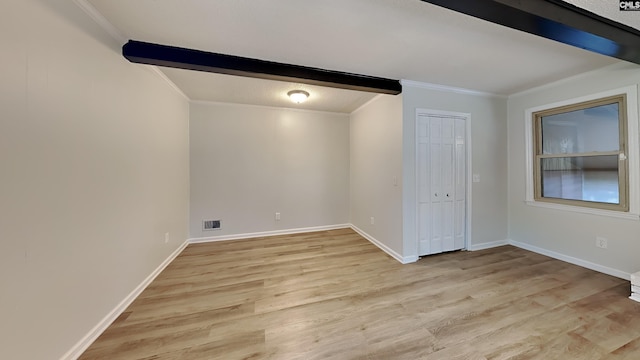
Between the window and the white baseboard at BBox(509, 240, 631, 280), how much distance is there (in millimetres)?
703

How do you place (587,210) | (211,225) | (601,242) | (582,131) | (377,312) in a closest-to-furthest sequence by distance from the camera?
1. (377,312)
2. (601,242)
3. (587,210)
4. (582,131)
5. (211,225)

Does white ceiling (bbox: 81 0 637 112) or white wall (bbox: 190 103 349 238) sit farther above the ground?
white ceiling (bbox: 81 0 637 112)

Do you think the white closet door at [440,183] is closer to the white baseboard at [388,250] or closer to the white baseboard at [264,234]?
the white baseboard at [388,250]

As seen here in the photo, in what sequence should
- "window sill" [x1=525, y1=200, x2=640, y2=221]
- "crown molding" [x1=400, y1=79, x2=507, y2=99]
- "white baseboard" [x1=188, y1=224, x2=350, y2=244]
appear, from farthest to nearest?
"white baseboard" [x1=188, y1=224, x2=350, y2=244]
"crown molding" [x1=400, y1=79, x2=507, y2=99]
"window sill" [x1=525, y1=200, x2=640, y2=221]

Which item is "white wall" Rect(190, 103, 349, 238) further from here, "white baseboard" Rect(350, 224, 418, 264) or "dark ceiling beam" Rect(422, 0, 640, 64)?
"dark ceiling beam" Rect(422, 0, 640, 64)

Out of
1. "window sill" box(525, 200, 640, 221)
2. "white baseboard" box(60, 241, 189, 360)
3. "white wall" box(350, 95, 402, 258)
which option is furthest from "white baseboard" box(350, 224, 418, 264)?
"white baseboard" box(60, 241, 189, 360)

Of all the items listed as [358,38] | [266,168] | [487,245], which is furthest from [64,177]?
[487,245]

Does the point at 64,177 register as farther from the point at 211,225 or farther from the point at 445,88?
the point at 445,88

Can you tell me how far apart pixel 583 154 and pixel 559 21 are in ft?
7.37

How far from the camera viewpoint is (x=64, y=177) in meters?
1.36

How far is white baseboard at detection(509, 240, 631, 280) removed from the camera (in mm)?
2363

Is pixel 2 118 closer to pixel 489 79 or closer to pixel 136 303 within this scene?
pixel 136 303

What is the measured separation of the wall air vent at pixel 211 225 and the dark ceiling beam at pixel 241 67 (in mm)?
2496

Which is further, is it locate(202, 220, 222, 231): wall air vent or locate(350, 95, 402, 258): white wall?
locate(202, 220, 222, 231): wall air vent
